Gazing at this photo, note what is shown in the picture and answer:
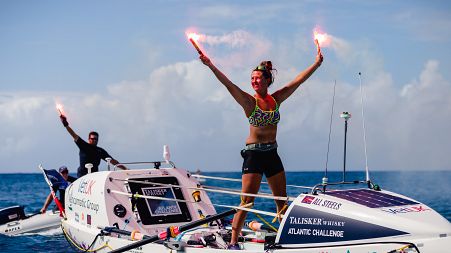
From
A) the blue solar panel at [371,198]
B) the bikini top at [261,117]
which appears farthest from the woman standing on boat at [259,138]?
the blue solar panel at [371,198]

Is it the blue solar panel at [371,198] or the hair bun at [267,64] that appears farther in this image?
the hair bun at [267,64]

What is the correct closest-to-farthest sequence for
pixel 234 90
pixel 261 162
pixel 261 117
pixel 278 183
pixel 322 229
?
pixel 322 229 < pixel 234 90 < pixel 261 117 < pixel 261 162 < pixel 278 183

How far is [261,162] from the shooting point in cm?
884

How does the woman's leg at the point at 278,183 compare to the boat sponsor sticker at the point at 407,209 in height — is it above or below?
above

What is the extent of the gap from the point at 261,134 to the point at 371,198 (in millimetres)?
1652

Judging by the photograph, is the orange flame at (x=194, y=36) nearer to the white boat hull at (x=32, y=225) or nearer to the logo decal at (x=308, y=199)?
the logo decal at (x=308, y=199)

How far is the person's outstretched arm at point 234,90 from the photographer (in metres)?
8.44

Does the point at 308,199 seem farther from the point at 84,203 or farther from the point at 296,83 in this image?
the point at 84,203

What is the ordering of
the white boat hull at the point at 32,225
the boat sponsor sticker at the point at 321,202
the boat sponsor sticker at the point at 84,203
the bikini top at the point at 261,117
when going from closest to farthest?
the boat sponsor sticker at the point at 321,202, the bikini top at the point at 261,117, the boat sponsor sticker at the point at 84,203, the white boat hull at the point at 32,225

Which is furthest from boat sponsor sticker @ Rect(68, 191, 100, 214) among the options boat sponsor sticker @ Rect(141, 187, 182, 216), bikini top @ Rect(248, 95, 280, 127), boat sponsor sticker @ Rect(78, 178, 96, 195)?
bikini top @ Rect(248, 95, 280, 127)

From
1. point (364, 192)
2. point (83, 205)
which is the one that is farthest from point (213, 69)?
point (83, 205)

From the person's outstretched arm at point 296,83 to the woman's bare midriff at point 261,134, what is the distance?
49cm

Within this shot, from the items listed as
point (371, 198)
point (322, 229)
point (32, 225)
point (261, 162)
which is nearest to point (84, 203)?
point (261, 162)

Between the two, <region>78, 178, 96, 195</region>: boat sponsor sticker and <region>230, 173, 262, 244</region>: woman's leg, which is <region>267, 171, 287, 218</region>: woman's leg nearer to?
<region>230, 173, 262, 244</region>: woman's leg
